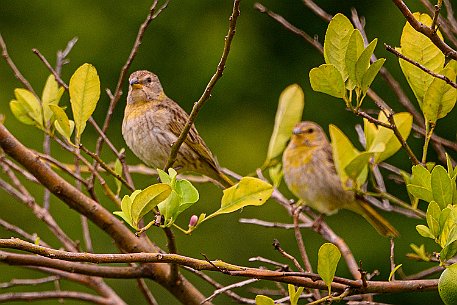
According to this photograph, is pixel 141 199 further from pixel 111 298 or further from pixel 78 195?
pixel 111 298

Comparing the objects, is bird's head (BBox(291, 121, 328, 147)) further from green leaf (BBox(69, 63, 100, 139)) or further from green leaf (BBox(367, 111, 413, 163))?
green leaf (BBox(69, 63, 100, 139))

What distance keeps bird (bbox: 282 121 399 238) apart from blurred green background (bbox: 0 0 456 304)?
3116 millimetres

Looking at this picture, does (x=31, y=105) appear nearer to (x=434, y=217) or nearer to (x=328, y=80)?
(x=328, y=80)

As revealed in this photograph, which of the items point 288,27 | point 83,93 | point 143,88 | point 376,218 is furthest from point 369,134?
point 376,218

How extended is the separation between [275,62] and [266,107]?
48cm

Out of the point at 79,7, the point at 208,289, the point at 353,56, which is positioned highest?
the point at 79,7

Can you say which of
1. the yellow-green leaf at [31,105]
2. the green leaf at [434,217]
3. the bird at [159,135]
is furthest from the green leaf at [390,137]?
the bird at [159,135]

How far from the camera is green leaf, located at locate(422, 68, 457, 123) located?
1.45m

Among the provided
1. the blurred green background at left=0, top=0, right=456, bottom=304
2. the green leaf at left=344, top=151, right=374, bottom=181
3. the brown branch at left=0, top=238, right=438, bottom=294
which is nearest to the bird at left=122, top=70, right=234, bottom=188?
the green leaf at left=344, top=151, right=374, bottom=181

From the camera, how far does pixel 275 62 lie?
29.8 ft

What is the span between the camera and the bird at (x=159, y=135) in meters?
2.86

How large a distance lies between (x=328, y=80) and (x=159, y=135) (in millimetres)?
1595

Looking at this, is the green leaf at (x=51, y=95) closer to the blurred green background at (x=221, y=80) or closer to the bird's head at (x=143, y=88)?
the bird's head at (x=143, y=88)

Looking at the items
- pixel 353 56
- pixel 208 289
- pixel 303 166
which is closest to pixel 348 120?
pixel 208 289
